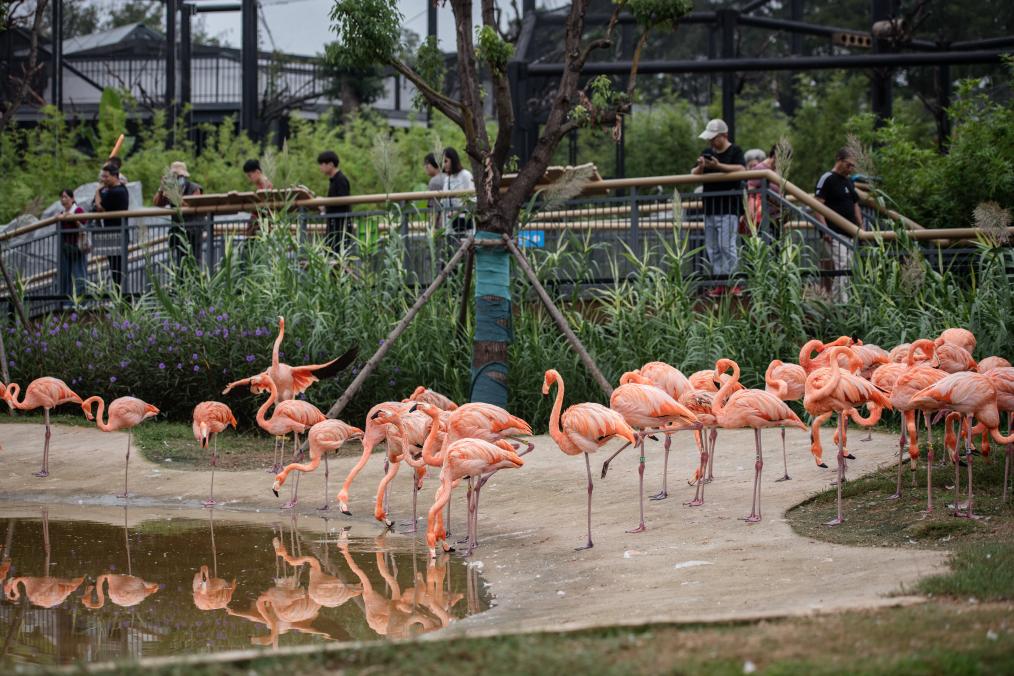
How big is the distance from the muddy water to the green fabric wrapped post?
8.77ft

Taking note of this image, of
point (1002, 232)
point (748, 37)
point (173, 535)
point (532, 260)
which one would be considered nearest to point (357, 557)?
point (173, 535)

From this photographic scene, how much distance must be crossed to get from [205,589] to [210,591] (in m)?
0.06

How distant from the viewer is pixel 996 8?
30562 millimetres

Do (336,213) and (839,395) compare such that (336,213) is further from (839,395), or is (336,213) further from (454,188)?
(839,395)

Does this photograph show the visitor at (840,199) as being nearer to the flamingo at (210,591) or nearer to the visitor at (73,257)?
the flamingo at (210,591)

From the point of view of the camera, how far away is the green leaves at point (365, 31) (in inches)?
419

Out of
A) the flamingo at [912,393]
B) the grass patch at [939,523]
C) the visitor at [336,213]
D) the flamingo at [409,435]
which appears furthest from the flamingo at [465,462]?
the visitor at [336,213]

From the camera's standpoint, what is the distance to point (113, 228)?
1467 centimetres

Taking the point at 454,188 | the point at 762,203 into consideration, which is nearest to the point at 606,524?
the point at 762,203

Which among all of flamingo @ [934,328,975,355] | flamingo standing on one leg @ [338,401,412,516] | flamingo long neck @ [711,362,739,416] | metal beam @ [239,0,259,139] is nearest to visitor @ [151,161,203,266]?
flamingo standing on one leg @ [338,401,412,516]

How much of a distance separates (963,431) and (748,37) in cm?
3155

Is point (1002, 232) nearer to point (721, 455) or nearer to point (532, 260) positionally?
point (721, 455)

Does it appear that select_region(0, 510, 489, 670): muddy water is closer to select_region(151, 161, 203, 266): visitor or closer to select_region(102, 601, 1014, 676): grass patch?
select_region(102, 601, 1014, 676): grass patch

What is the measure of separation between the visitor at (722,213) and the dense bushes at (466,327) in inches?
15.6
